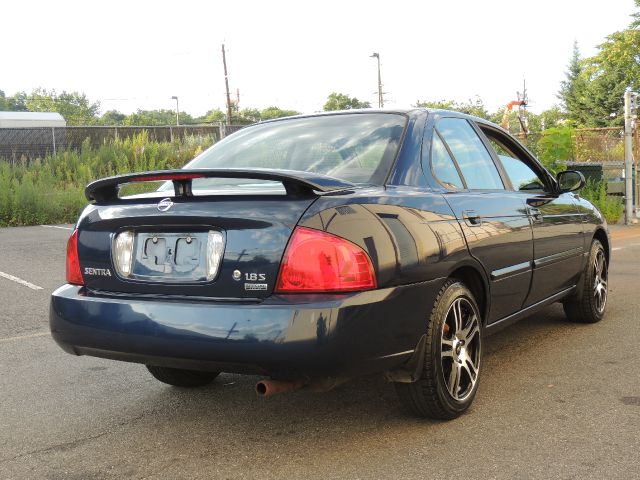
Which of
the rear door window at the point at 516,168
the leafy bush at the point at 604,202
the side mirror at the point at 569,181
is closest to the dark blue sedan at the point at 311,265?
the rear door window at the point at 516,168

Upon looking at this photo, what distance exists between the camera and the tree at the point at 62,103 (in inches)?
4279

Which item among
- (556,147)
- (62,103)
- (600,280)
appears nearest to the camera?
(600,280)

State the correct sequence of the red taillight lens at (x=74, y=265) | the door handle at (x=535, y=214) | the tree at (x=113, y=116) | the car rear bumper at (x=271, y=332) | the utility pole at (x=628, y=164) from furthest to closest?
the tree at (x=113, y=116), the utility pole at (x=628, y=164), the door handle at (x=535, y=214), the red taillight lens at (x=74, y=265), the car rear bumper at (x=271, y=332)

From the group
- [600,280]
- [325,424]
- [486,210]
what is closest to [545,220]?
[486,210]

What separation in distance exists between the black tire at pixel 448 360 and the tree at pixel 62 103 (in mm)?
109608

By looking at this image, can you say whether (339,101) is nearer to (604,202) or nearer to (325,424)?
(604,202)

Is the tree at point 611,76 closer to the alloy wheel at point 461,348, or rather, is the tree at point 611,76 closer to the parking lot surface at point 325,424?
the parking lot surface at point 325,424

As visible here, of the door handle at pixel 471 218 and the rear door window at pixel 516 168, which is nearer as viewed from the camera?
the door handle at pixel 471 218

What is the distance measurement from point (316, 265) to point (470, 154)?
5.86 ft

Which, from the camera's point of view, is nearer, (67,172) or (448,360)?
(448,360)

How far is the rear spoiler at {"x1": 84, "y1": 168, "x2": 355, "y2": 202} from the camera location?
3109mm

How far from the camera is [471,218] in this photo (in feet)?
12.9

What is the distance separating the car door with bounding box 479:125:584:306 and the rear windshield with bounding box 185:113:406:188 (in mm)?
1064

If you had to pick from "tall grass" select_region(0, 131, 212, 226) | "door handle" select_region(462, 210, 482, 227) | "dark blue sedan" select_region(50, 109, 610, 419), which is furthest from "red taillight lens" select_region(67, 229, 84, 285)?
"tall grass" select_region(0, 131, 212, 226)
